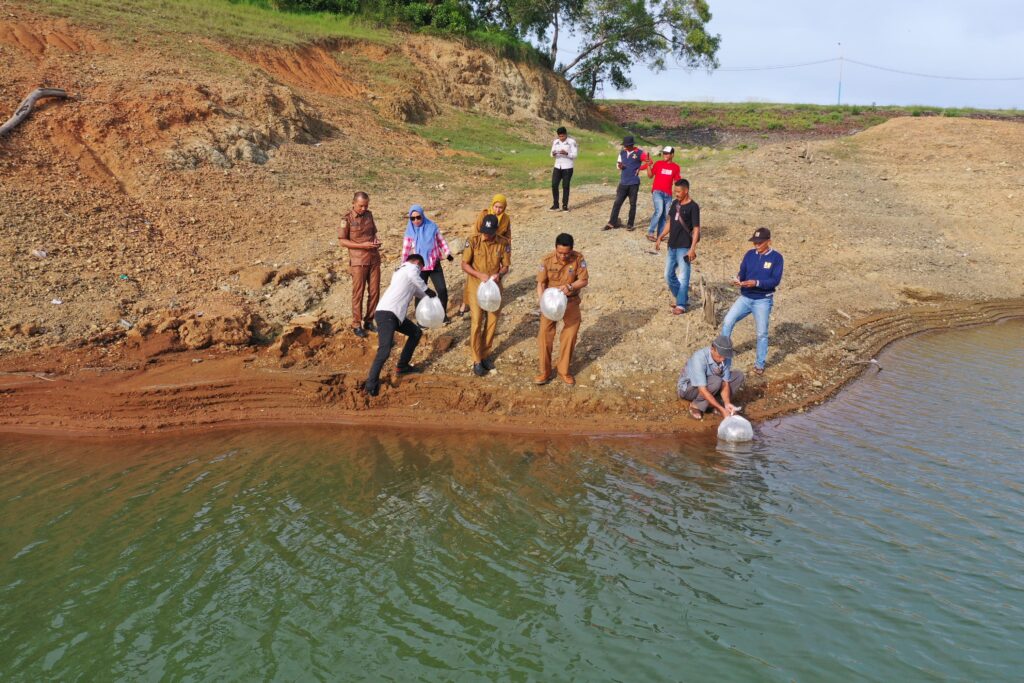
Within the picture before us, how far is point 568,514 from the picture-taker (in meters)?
6.44

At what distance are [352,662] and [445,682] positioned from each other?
62 cm

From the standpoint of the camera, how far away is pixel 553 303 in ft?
27.0

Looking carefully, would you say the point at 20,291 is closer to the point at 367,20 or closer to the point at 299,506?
the point at 299,506

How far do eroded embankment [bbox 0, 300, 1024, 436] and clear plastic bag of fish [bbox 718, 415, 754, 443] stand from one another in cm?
32

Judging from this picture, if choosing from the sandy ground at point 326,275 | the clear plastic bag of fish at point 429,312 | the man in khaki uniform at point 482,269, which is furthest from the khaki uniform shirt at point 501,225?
the sandy ground at point 326,275

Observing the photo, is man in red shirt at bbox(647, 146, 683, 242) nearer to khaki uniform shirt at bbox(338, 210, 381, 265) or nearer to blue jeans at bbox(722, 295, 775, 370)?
blue jeans at bbox(722, 295, 775, 370)

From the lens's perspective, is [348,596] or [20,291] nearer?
[348,596]

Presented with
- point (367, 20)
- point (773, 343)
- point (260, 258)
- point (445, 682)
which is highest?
point (367, 20)

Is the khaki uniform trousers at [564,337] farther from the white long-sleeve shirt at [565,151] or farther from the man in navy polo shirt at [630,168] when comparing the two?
the white long-sleeve shirt at [565,151]

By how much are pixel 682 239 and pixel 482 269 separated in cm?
298

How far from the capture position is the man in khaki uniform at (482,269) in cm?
876

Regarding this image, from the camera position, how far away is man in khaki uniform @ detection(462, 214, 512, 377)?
8758 millimetres

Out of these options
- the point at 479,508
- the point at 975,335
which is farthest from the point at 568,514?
the point at 975,335

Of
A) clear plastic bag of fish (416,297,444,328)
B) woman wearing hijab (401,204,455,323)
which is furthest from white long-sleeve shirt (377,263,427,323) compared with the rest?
woman wearing hijab (401,204,455,323)
